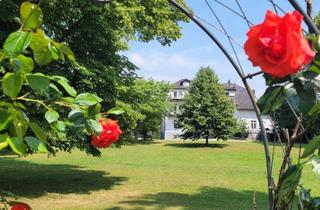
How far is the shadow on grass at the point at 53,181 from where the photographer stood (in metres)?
12.8

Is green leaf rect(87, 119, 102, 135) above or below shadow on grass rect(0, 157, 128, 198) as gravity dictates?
above

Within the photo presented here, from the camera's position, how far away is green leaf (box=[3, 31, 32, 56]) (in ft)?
4.40

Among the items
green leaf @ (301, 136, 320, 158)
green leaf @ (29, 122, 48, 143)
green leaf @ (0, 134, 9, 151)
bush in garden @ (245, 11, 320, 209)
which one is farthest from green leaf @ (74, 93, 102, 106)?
green leaf @ (301, 136, 320, 158)

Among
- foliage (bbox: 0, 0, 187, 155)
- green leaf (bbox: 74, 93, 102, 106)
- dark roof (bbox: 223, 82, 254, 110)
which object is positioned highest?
dark roof (bbox: 223, 82, 254, 110)

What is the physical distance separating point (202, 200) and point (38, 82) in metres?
10.6

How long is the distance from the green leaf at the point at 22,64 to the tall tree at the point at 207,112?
3621 centimetres

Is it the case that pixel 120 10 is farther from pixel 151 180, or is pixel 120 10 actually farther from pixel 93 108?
pixel 93 108

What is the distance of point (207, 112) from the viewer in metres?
38.2

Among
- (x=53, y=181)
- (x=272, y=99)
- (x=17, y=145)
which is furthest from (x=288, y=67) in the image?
(x=53, y=181)

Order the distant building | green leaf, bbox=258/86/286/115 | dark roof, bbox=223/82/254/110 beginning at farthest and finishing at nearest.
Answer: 1. dark roof, bbox=223/82/254/110
2. the distant building
3. green leaf, bbox=258/86/286/115

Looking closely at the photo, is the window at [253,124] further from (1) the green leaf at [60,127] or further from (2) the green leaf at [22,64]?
(2) the green leaf at [22,64]

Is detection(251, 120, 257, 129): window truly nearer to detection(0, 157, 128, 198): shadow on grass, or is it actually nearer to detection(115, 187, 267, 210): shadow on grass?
detection(0, 157, 128, 198): shadow on grass

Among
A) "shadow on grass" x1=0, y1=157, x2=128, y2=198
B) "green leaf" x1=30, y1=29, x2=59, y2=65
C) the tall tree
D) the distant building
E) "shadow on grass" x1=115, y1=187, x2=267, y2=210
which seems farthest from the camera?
the distant building

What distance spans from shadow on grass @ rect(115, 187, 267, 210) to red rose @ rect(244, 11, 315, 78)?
32.2ft
